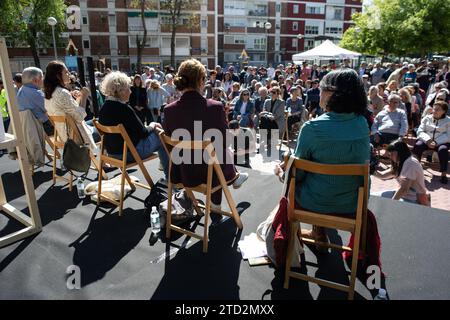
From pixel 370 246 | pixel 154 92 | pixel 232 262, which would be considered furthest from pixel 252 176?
pixel 154 92

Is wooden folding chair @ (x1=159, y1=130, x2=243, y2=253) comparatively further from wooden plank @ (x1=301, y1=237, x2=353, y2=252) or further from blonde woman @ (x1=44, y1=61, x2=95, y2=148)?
blonde woman @ (x1=44, y1=61, x2=95, y2=148)

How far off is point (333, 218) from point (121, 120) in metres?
2.25

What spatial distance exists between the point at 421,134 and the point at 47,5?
29.5 metres

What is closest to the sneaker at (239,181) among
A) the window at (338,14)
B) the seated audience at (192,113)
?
the seated audience at (192,113)

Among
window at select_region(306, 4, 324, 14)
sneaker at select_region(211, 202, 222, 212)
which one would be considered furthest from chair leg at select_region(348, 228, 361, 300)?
window at select_region(306, 4, 324, 14)

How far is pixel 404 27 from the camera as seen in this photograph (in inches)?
760

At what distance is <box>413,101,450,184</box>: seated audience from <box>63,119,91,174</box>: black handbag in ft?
18.0

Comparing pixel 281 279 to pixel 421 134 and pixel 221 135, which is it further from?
pixel 421 134

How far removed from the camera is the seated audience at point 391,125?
598 centimetres

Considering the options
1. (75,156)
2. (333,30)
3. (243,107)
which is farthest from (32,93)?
(333,30)

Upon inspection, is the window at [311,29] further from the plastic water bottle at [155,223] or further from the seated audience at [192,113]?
the plastic water bottle at [155,223]

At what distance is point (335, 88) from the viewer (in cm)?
213

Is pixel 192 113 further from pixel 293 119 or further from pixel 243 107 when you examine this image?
pixel 293 119

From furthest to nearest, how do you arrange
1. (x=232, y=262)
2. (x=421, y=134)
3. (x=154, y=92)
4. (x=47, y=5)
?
(x=47, y=5), (x=154, y=92), (x=421, y=134), (x=232, y=262)
